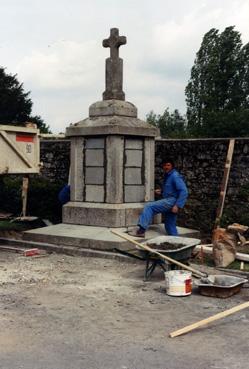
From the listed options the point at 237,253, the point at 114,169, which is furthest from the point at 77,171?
the point at 237,253

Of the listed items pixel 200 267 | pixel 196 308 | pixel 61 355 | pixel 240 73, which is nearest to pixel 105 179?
pixel 200 267

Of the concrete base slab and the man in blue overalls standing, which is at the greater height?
the man in blue overalls standing

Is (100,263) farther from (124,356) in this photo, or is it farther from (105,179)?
(124,356)

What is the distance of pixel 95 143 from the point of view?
10.7 meters

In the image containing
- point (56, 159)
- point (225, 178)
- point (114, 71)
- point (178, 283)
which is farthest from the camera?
point (56, 159)

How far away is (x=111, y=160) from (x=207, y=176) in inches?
100

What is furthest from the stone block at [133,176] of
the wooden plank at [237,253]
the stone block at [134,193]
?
the wooden plank at [237,253]

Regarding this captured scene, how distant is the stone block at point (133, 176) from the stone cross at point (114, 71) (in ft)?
4.65

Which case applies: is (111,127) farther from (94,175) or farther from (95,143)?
(94,175)

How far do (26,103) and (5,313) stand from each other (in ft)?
113

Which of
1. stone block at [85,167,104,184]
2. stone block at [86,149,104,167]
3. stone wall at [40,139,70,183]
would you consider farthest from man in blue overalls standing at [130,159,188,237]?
stone wall at [40,139,70,183]

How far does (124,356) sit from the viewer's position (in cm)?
471

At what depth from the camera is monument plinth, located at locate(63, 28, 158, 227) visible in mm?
10406

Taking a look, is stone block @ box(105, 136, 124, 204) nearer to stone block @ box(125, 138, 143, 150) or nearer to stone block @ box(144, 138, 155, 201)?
stone block @ box(125, 138, 143, 150)
